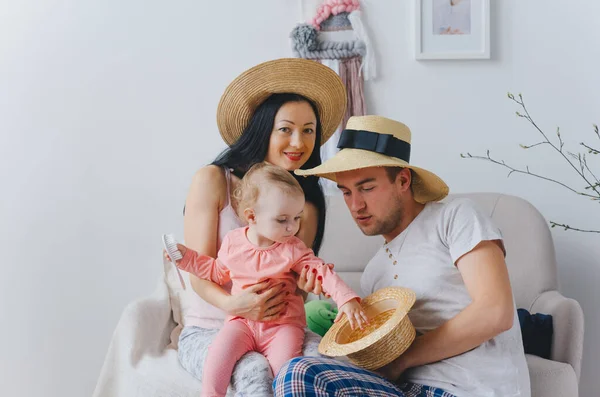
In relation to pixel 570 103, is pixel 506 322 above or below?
below

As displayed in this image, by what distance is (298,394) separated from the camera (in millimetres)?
1527

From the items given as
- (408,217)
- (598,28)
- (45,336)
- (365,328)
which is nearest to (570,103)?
(598,28)

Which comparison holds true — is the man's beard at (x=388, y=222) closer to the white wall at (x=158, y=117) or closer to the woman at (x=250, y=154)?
the woman at (x=250, y=154)

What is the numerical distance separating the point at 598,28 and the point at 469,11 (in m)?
0.51

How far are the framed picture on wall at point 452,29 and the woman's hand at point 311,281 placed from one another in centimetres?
140

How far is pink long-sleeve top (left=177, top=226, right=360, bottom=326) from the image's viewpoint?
1774 millimetres

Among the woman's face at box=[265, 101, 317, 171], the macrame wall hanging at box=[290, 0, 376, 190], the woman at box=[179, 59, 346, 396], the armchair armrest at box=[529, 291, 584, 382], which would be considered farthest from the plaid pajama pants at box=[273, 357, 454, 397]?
the macrame wall hanging at box=[290, 0, 376, 190]

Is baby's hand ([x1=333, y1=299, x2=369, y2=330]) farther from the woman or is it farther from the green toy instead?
the green toy

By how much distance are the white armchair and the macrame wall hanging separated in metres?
A: 0.44

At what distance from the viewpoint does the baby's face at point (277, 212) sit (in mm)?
1730

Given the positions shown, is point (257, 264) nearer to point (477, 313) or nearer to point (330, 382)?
point (330, 382)

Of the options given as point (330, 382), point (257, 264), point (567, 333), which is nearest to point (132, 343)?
point (257, 264)

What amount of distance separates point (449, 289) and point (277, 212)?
446 mm

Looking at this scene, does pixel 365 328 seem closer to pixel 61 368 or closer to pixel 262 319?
pixel 262 319
